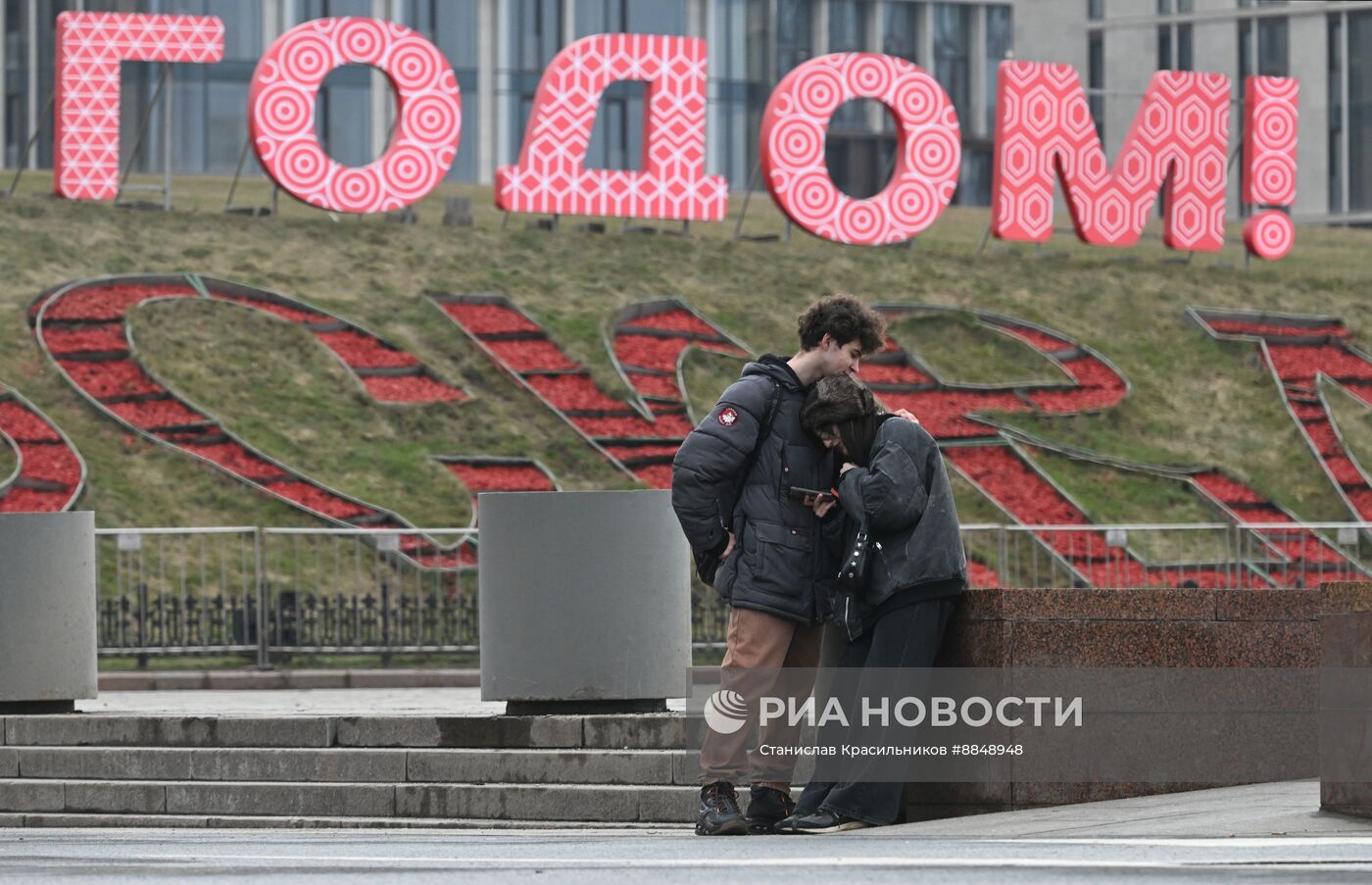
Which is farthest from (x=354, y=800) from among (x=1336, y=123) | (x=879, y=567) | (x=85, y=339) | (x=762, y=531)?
(x=1336, y=123)

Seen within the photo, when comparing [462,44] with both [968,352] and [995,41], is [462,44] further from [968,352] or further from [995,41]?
[968,352]

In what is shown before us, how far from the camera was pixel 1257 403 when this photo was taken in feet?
106

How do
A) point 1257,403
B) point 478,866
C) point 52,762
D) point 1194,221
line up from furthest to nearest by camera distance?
point 1194,221
point 1257,403
point 52,762
point 478,866

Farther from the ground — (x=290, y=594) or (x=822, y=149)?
(x=822, y=149)

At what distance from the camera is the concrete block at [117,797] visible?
11242 millimetres

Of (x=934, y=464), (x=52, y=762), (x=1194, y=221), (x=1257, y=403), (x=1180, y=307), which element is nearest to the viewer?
(x=934, y=464)

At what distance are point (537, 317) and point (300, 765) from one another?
2044 cm

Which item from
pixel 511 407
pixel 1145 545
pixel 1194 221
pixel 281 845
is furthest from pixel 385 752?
pixel 1194 221

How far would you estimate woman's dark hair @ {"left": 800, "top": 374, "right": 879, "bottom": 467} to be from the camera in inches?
342

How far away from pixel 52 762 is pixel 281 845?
10.8 feet

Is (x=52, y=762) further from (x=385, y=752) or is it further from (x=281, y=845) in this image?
(x=281, y=845)

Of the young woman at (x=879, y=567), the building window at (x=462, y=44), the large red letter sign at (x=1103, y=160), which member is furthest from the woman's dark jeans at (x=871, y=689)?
the building window at (x=462, y=44)

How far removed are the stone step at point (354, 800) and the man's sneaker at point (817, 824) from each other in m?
1.56

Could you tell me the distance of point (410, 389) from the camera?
28.5 meters
